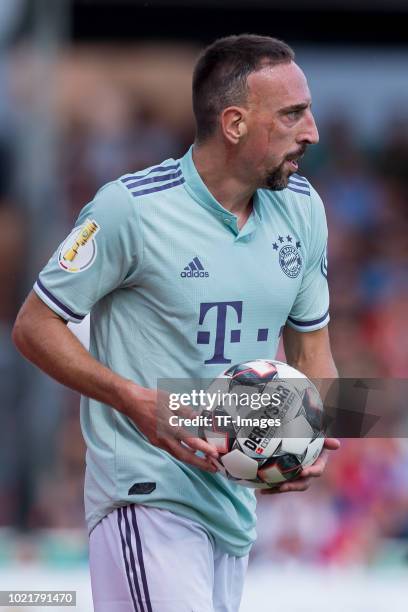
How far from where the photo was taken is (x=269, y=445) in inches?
135

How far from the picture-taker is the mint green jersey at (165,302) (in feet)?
11.7

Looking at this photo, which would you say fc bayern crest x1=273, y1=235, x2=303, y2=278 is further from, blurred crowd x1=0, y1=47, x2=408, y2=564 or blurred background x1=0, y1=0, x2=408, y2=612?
blurred crowd x1=0, y1=47, x2=408, y2=564

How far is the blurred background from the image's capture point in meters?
6.25

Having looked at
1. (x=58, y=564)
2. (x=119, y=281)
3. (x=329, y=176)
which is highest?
(x=119, y=281)

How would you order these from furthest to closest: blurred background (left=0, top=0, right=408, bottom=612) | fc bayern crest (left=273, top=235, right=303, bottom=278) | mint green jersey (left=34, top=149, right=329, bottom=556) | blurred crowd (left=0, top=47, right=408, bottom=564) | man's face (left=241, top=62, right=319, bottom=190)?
blurred crowd (left=0, top=47, right=408, bottom=564)
blurred background (left=0, top=0, right=408, bottom=612)
fc bayern crest (left=273, top=235, right=303, bottom=278)
man's face (left=241, top=62, right=319, bottom=190)
mint green jersey (left=34, top=149, right=329, bottom=556)

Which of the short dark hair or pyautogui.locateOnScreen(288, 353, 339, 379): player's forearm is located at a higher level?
the short dark hair

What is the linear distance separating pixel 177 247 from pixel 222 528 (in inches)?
32.8

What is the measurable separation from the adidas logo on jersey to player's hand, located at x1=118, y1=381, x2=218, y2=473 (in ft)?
1.29

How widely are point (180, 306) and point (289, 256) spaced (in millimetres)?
398

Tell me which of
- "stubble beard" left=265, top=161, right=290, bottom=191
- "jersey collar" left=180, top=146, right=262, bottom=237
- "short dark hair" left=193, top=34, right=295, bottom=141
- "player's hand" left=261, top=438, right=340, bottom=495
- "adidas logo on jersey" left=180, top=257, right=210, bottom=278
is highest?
"short dark hair" left=193, top=34, right=295, bottom=141

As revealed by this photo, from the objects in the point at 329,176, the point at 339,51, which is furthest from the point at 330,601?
the point at 339,51

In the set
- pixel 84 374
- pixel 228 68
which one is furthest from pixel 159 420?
pixel 228 68

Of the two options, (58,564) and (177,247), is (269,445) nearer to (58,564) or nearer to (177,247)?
(177,247)

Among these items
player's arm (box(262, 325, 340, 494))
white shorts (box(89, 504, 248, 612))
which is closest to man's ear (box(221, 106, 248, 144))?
player's arm (box(262, 325, 340, 494))
